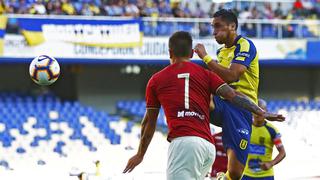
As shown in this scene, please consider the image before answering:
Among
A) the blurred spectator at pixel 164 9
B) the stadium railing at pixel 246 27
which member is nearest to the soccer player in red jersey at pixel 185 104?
the stadium railing at pixel 246 27

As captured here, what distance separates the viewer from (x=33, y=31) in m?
22.1

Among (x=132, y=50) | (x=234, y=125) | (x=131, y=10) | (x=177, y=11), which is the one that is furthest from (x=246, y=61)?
(x=177, y=11)

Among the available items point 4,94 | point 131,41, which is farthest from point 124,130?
point 4,94

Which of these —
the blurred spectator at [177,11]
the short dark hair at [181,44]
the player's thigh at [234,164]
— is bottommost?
the player's thigh at [234,164]

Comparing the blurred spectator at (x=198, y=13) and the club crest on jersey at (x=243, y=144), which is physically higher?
the blurred spectator at (x=198, y=13)

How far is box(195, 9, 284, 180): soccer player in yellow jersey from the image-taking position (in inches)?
280

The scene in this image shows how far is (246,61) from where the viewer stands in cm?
709

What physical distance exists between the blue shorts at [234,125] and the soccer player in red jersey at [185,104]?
4.66 feet

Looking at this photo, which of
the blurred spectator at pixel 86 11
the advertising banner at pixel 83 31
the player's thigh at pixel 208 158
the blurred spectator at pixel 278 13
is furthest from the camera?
the blurred spectator at pixel 278 13

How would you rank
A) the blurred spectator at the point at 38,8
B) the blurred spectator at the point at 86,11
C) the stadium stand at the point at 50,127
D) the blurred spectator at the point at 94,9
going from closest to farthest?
the stadium stand at the point at 50,127, the blurred spectator at the point at 38,8, the blurred spectator at the point at 86,11, the blurred spectator at the point at 94,9

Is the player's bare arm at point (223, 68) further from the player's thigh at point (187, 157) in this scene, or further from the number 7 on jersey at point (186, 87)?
the player's thigh at point (187, 157)

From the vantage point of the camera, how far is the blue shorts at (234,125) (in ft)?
23.7

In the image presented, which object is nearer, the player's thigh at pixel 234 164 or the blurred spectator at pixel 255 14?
the player's thigh at pixel 234 164

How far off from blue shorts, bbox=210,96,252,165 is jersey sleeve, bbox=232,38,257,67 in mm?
493
